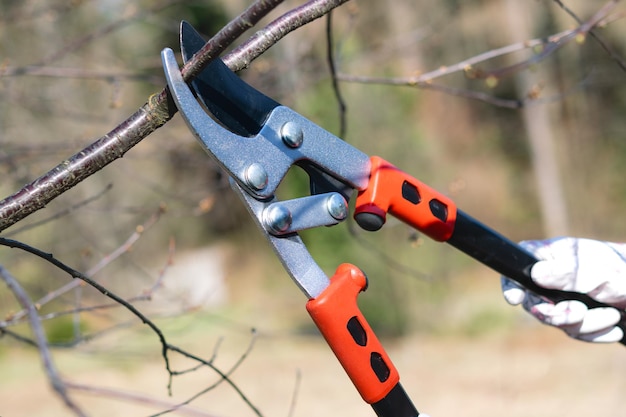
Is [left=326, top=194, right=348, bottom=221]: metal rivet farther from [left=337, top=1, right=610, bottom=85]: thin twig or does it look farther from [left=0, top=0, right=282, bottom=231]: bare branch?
[left=337, top=1, right=610, bottom=85]: thin twig

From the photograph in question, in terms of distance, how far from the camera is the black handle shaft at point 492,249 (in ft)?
6.10

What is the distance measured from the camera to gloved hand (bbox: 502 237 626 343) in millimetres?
1896

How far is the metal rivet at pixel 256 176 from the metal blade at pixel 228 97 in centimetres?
11

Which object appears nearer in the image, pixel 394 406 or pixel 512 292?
pixel 394 406

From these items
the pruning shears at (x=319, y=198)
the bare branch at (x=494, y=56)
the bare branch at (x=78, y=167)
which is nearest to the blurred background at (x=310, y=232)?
the bare branch at (x=494, y=56)

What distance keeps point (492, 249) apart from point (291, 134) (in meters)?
0.61

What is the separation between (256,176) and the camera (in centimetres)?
157

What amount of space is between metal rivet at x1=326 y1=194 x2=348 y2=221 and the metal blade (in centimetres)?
24

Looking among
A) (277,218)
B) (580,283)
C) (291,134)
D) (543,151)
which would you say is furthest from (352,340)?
(543,151)

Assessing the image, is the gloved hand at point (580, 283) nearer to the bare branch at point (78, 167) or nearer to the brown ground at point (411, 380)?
the bare branch at point (78, 167)

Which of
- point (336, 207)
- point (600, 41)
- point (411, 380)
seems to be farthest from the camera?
point (411, 380)

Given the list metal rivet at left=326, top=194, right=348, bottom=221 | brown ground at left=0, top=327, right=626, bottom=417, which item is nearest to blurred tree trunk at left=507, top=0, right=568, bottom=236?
brown ground at left=0, top=327, right=626, bottom=417

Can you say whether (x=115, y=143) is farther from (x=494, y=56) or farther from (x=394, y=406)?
(x=494, y=56)

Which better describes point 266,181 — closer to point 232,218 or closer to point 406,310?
point 406,310
